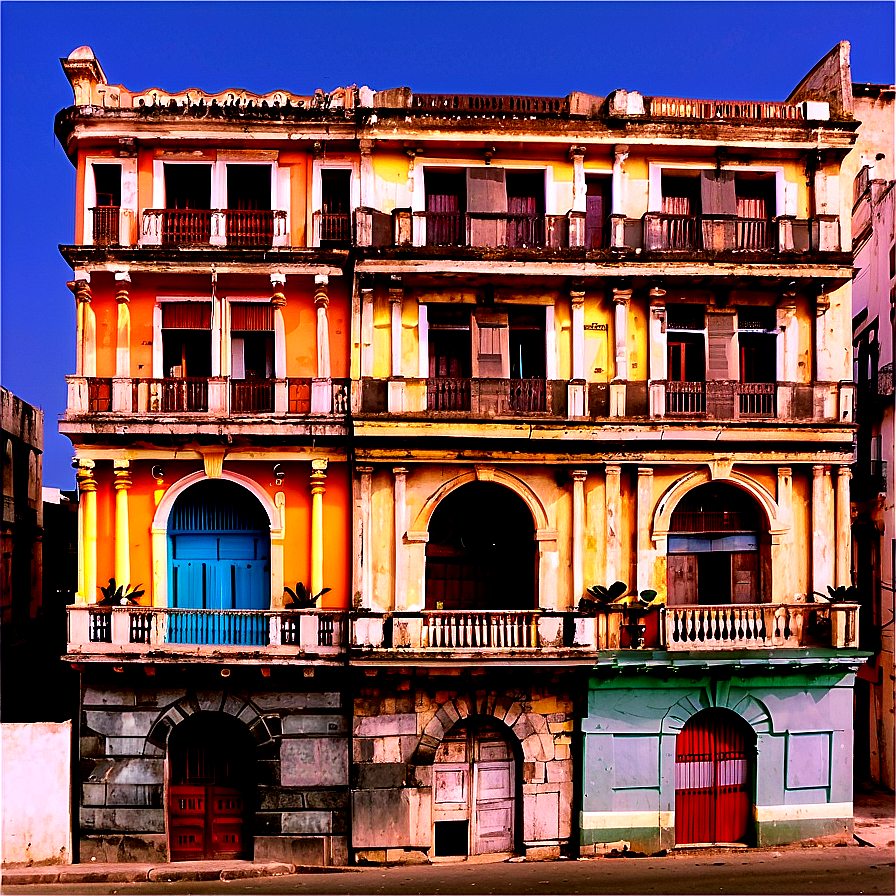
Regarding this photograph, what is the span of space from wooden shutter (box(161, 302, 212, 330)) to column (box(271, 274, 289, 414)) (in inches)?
57.5

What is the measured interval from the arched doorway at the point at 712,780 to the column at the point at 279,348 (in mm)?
11120

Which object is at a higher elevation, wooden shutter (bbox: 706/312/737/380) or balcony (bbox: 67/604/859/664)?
wooden shutter (bbox: 706/312/737/380)

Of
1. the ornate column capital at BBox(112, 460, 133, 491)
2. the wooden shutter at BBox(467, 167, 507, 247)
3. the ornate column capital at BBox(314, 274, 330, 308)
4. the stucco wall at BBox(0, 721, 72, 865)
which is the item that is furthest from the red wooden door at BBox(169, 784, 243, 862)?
the wooden shutter at BBox(467, 167, 507, 247)

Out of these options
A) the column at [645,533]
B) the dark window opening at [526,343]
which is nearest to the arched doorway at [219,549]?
the dark window opening at [526,343]

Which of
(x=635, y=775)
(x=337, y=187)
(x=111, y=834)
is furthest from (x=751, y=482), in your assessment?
(x=111, y=834)

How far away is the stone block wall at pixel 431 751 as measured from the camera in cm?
1638

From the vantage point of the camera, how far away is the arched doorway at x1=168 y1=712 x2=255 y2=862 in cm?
1664

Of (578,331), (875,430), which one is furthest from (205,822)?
(875,430)

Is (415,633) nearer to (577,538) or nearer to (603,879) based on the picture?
(577,538)

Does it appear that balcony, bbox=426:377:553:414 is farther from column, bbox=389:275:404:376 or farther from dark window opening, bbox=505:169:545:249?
Answer: dark window opening, bbox=505:169:545:249

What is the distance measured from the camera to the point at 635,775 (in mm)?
16734

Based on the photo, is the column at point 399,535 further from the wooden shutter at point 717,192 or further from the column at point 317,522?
the wooden shutter at point 717,192

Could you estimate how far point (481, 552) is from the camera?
59.3 feet

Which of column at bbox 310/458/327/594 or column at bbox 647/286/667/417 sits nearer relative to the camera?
column at bbox 310/458/327/594
